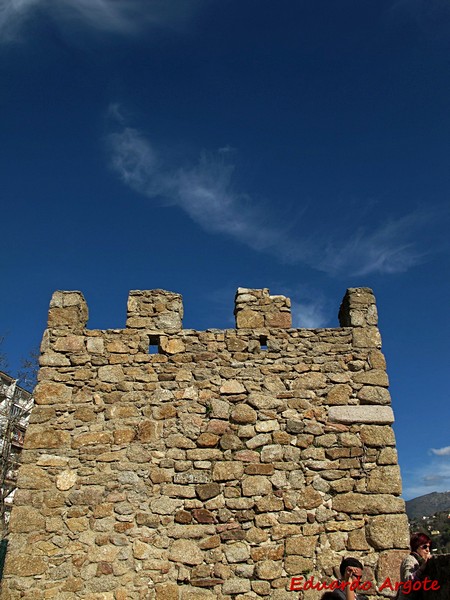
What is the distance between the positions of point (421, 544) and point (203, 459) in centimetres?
251

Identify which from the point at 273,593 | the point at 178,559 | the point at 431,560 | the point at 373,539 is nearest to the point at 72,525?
the point at 178,559

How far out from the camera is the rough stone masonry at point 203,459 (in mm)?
5289

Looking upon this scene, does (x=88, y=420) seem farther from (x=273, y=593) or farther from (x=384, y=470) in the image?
(x=384, y=470)

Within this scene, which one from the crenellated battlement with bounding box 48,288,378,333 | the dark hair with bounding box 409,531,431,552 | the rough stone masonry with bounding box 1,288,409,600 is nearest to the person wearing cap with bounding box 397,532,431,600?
the dark hair with bounding box 409,531,431,552

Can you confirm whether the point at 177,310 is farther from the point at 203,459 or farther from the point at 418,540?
the point at 418,540

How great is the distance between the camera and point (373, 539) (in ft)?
17.7

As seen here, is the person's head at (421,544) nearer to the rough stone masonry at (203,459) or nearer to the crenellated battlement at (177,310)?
the rough stone masonry at (203,459)

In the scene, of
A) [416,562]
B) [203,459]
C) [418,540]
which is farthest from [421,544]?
[203,459]

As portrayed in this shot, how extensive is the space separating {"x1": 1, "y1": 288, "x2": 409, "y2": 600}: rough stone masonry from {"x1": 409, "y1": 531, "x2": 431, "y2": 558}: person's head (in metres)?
1.15

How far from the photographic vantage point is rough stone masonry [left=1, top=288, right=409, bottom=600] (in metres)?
5.29

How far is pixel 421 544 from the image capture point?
4.31 metres

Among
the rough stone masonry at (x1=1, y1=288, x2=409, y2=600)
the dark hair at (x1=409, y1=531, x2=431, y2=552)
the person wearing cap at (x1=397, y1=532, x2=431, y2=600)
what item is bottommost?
the person wearing cap at (x1=397, y1=532, x2=431, y2=600)

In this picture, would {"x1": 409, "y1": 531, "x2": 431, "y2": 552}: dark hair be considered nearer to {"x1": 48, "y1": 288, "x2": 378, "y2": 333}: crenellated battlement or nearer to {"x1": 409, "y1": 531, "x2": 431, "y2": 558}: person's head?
{"x1": 409, "y1": 531, "x2": 431, "y2": 558}: person's head

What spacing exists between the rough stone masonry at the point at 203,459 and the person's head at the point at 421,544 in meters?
1.15
